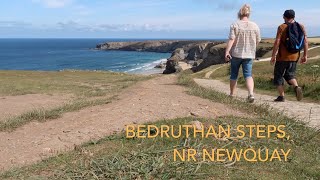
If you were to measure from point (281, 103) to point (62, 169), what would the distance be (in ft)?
23.6

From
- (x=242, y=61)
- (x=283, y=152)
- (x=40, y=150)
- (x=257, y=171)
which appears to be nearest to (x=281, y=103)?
(x=242, y=61)

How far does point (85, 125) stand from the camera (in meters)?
6.62

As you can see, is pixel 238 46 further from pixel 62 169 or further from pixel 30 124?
pixel 62 169

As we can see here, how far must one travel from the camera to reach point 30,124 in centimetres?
729

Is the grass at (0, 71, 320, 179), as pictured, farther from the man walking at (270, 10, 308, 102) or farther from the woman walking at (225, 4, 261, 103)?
the man walking at (270, 10, 308, 102)

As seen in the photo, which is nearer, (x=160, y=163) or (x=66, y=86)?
(x=160, y=163)

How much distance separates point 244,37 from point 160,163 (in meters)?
5.15

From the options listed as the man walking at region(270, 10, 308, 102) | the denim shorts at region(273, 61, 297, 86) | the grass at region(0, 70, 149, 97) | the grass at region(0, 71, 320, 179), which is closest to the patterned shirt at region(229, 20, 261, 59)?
the man walking at region(270, 10, 308, 102)

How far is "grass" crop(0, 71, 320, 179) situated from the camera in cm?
438

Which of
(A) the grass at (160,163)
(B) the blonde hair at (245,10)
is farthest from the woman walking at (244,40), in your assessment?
(A) the grass at (160,163)

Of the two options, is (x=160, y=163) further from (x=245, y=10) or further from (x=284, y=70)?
(x=284, y=70)

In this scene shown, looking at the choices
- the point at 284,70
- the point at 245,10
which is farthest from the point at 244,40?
the point at 284,70

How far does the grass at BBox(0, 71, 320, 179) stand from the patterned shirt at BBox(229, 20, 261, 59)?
322 cm

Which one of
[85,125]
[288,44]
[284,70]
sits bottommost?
[85,125]
